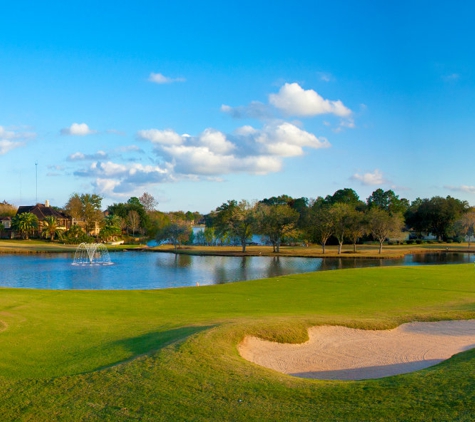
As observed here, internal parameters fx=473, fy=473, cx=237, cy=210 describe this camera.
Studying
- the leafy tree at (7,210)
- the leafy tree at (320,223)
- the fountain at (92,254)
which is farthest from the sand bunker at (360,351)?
the leafy tree at (7,210)

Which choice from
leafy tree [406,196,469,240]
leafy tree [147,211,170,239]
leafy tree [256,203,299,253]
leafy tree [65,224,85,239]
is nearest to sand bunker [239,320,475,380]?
leafy tree [256,203,299,253]

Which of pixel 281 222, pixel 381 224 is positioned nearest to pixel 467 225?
pixel 381 224

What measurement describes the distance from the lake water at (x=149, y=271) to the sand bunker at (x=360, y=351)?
24403 millimetres

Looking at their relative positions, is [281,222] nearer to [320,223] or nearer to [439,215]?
[320,223]

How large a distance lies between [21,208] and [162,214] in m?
36.5

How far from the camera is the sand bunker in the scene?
12.1 metres

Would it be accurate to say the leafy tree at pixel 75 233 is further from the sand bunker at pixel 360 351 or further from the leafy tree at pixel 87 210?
the sand bunker at pixel 360 351

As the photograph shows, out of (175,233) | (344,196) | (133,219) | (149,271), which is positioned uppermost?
(344,196)

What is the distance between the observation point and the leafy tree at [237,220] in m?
77.1

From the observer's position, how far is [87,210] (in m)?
106

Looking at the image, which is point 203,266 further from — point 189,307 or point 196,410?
point 196,410

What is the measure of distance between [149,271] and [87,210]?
201 feet

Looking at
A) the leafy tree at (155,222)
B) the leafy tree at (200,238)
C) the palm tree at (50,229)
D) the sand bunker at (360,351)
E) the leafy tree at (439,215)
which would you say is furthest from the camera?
the leafy tree at (155,222)

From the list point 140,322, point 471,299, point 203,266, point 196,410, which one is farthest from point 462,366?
point 203,266
